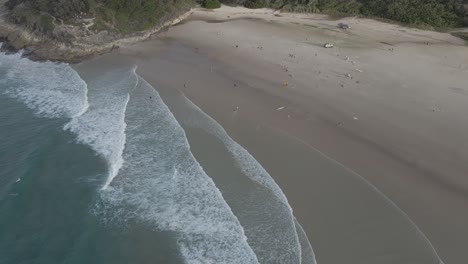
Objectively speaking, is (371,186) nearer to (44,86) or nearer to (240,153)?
(240,153)

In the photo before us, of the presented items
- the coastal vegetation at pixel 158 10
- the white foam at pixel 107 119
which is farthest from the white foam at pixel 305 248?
the coastal vegetation at pixel 158 10

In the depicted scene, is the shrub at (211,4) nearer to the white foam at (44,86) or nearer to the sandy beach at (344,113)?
the sandy beach at (344,113)

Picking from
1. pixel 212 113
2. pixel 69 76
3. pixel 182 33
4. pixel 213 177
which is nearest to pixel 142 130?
pixel 212 113

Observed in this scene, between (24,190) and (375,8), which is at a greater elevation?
(375,8)

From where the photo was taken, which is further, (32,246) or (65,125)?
(65,125)

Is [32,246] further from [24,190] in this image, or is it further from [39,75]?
[39,75]

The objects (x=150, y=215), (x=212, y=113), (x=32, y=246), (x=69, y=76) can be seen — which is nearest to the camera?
(x=32, y=246)
